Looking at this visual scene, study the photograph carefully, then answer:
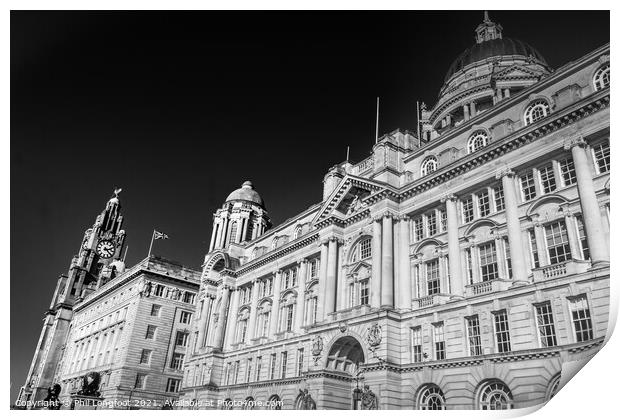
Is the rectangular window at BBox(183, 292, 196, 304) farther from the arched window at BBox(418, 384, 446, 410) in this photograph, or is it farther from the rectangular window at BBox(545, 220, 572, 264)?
the rectangular window at BBox(545, 220, 572, 264)

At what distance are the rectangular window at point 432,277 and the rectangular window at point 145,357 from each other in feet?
130

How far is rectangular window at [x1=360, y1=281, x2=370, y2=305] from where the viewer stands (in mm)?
31797

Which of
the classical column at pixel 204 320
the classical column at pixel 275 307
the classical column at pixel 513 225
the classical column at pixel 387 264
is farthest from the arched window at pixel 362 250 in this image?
the classical column at pixel 204 320

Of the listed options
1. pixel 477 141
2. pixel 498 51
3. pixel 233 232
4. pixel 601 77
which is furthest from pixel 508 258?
pixel 233 232

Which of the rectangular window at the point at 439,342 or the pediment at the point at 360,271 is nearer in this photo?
the rectangular window at the point at 439,342

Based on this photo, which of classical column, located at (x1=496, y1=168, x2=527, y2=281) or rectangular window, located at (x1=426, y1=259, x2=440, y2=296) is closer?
classical column, located at (x1=496, y1=168, x2=527, y2=281)

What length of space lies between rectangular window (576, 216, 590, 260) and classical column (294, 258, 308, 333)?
70.7ft

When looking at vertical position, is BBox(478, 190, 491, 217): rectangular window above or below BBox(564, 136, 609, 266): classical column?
above

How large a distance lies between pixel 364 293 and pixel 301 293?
7501mm

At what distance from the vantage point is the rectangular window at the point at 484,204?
1060 inches

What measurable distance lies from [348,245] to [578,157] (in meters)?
16.8

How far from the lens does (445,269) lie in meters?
27.6

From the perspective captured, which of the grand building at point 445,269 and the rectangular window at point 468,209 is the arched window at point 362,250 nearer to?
the grand building at point 445,269

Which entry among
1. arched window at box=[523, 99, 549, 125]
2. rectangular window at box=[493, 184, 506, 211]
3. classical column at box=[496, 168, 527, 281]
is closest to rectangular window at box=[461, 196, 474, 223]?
rectangular window at box=[493, 184, 506, 211]
